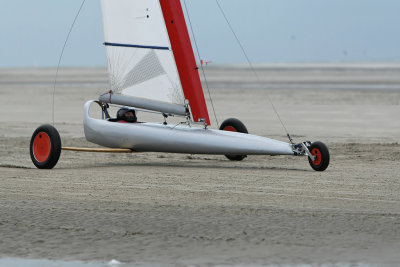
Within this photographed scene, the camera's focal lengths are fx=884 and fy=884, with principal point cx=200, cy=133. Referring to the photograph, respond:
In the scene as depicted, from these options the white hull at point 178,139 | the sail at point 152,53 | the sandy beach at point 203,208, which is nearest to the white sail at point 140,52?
the sail at point 152,53

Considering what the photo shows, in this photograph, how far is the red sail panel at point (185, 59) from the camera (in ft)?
45.4

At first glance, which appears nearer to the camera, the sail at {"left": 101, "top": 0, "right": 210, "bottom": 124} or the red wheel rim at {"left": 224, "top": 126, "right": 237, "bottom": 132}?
the sail at {"left": 101, "top": 0, "right": 210, "bottom": 124}

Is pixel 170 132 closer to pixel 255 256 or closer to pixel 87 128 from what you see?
pixel 87 128

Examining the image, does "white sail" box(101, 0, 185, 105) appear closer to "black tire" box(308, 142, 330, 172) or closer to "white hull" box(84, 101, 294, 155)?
"white hull" box(84, 101, 294, 155)

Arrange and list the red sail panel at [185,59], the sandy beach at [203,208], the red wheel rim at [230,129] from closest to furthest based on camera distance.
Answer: the sandy beach at [203,208] < the red sail panel at [185,59] < the red wheel rim at [230,129]

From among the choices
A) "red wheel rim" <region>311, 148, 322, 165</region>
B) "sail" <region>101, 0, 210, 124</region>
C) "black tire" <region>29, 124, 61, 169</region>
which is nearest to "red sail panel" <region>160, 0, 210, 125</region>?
"sail" <region>101, 0, 210, 124</region>

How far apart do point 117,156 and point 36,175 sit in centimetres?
311

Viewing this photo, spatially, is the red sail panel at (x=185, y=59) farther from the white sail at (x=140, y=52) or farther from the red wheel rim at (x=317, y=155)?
the red wheel rim at (x=317, y=155)

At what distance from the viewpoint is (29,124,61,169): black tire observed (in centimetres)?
1274

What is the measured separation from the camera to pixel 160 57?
1404 centimetres

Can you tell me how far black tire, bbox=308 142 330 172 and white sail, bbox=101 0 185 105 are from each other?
2.49m

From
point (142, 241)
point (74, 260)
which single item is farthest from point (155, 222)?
point (74, 260)

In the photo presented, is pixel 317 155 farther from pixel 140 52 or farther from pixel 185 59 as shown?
pixel 140 52

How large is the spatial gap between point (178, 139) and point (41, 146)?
202cm
